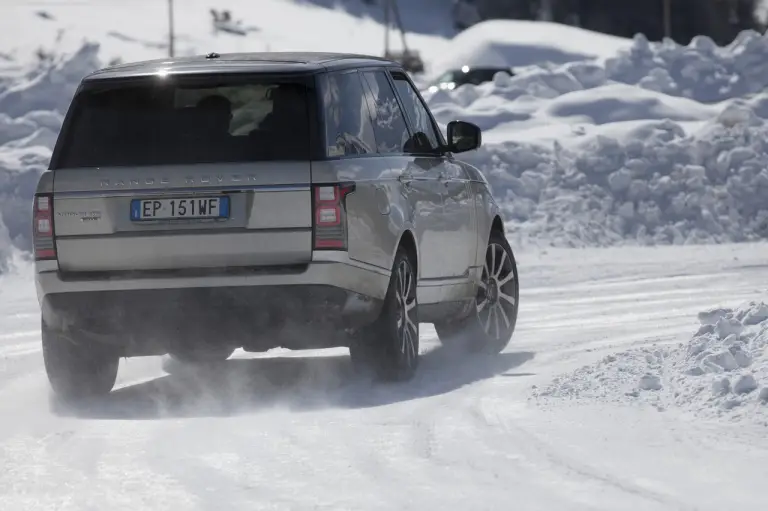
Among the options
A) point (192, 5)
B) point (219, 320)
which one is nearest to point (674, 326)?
point (219, 320)

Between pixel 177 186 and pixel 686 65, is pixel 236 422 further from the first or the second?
pixel 686 65

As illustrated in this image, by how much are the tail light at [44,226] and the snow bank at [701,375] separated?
2.39 metres

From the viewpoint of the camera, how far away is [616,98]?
2741 cm

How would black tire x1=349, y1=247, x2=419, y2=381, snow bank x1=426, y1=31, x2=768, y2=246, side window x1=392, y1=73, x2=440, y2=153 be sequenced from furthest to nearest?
1. snow bank x1=426, y1=31, x2=768, y2=246
2. side window x1=392, y1=73, x2=440, y2=153
3. black tire x1=349, y1=247, x2=419, y2=381

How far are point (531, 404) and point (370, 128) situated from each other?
1.87 m

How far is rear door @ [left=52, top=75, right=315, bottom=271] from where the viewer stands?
8.62m

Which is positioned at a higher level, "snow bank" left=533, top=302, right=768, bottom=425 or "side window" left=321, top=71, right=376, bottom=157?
"side window" left=321, top=71, right=376, bottom=157

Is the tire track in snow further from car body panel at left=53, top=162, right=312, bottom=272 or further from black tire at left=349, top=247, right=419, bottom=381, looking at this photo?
car body panel at left=53, top=162, right=312, bottom=272

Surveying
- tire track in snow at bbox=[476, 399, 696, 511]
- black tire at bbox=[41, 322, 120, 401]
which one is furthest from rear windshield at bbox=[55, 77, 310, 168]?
tire track in snow at bbox=[476, 399, 696, 511]

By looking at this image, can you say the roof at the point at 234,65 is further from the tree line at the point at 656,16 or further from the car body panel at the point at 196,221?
the tree line at the point at 656,16

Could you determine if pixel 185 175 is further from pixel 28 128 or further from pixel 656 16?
pixel 656 16

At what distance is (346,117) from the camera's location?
9133 mm

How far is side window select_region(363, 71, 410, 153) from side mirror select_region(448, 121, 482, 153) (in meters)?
0.47

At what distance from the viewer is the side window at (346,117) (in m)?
8.88
